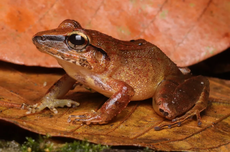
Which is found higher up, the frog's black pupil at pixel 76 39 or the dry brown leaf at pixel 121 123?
the frog's black pupil at pixel 76 39

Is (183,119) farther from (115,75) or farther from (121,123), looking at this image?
(115,75)

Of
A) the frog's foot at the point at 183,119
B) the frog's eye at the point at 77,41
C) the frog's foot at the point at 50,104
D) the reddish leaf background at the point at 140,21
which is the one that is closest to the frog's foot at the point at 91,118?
the frog's foot at the point at 50,104

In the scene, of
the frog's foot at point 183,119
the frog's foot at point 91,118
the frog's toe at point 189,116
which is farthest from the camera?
the frog's toe at point 189,116

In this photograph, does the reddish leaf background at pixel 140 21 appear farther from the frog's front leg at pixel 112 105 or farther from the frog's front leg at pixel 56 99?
the frog's front leg at pixel 112 105

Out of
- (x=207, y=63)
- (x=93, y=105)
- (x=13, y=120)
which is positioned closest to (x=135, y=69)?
(x=93, y=105)

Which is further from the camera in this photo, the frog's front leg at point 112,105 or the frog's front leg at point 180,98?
the frog's front leg at point 180,98

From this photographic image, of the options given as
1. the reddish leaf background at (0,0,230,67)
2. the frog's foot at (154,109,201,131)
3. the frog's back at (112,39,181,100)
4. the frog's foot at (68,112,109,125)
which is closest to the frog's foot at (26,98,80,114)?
the frog's foot at (68,112,109,125)

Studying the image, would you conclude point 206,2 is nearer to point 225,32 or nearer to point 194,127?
point 225,32
